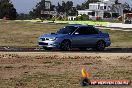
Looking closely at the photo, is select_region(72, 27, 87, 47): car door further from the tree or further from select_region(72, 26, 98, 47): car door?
the tree

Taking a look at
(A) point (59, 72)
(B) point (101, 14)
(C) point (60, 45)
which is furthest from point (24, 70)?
(B) point (101, 14)

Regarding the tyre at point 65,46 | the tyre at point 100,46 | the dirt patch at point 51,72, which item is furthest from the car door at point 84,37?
the dirt patch at point 51,72

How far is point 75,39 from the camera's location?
2711 centimetres

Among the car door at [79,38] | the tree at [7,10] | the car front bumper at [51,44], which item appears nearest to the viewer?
the car front bumper at [51,44]

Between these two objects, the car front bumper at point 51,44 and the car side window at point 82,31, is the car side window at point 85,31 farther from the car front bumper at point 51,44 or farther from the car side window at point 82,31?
the car front bumper at point 51,44

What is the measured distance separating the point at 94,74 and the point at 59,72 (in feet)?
4.02

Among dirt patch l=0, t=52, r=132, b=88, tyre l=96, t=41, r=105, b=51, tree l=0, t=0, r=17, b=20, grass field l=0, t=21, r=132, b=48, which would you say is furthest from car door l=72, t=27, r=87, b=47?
tree l=0, t=0, r=17, b=20

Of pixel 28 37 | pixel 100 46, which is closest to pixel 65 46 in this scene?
pixel 100 46

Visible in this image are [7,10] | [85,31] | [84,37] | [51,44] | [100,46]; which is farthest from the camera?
[7,10]

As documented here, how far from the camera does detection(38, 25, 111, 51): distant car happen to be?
2647 cm

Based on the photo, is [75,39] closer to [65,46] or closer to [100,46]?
[65,46]

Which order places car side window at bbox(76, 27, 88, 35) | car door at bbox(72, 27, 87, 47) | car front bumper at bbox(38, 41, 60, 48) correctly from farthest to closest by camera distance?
car side window at bbox(76, 27, 88, 35), car door at bbox(72, 27, 87, 47), car front bumper at bbox(38, 41, 60, 48)

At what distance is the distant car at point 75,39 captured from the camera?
26.5 meters

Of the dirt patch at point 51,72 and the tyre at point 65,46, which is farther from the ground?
the dirt patch at point 51,72
